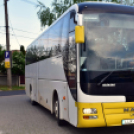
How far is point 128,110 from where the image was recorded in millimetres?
6480

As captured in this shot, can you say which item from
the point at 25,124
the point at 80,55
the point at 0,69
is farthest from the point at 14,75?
the point at 80,55

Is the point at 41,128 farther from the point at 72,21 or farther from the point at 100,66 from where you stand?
the point at 72,21

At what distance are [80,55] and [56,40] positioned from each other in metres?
2.57

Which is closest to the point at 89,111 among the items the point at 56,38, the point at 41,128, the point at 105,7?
the point at 41,128

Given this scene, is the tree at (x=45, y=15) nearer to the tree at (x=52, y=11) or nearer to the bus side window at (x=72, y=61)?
the tree at (x=52, y=11)

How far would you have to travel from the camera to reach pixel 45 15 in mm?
35406

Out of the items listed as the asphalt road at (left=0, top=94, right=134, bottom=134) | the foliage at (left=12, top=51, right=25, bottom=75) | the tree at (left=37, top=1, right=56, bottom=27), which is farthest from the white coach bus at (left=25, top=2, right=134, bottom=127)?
the tree at (left=37, top=1, right=56, bottom=27)

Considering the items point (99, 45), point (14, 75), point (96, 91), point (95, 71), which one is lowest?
point (14, 75)

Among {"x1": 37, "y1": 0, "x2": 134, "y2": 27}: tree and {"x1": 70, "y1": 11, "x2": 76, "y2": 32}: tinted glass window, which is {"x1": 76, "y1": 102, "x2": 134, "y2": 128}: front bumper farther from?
{"x1": 37, "y1": 0, "x2": 134, "y2": 27}: tree

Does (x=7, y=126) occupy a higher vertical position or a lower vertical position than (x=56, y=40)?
lower

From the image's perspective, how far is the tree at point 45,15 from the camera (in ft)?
116

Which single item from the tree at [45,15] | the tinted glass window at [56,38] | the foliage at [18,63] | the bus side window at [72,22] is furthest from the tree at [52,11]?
the bus side window at [72,22]

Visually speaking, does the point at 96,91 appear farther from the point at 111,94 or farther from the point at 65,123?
the point at 65,123

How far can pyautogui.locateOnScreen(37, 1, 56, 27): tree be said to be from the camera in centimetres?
3541
